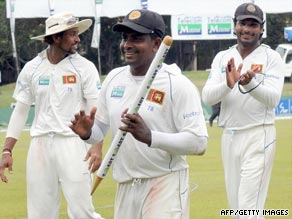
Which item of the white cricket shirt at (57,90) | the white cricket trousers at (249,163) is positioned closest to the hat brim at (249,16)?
the white cricket trousers at (249,163)

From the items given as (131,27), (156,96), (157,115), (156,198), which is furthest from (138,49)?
(156,198)

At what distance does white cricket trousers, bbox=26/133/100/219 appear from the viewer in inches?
342

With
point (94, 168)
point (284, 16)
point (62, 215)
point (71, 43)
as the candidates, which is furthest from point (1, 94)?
point (94, 168)

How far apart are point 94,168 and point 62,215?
5.68 metres

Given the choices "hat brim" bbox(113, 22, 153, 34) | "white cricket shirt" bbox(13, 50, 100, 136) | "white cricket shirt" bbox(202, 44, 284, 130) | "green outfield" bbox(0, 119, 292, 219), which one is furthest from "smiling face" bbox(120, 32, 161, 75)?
"green outfield" bbox(0, 119, 292, 219)

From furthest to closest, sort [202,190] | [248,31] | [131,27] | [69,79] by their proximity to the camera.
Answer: [202,190], [69,79], [248,31], [131,27]

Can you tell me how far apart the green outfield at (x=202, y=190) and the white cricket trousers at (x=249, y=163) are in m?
2.83

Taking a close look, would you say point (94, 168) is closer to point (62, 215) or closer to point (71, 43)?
point (71, 43)

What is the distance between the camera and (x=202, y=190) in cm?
1414

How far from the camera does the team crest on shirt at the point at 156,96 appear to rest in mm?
6062

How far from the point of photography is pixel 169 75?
6125 mm

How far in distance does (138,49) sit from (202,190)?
830 cm

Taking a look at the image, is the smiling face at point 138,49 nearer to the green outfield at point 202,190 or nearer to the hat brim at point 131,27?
the hat brim at point 131,27

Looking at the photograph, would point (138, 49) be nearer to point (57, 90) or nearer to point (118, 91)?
point (118, 91)
